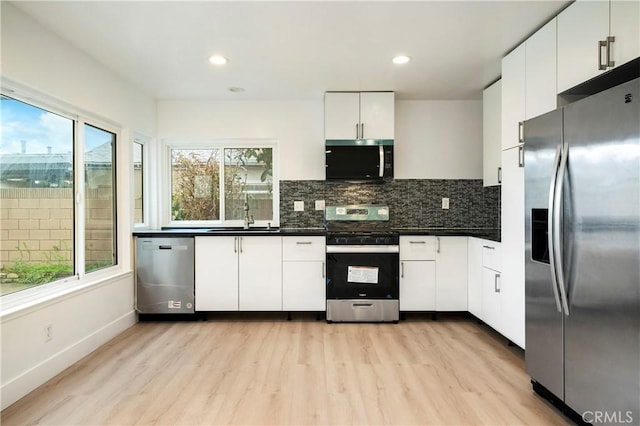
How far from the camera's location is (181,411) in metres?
2.02

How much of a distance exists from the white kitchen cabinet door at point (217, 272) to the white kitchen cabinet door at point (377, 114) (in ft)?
5.85

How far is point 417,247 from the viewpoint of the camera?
3.66 metres

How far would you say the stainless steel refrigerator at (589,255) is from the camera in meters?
1.51

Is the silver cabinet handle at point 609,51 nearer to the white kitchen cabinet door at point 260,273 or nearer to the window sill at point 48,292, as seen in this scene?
the white kitchen cabinet door at point 260,273

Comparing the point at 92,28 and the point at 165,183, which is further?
the point at 165,183

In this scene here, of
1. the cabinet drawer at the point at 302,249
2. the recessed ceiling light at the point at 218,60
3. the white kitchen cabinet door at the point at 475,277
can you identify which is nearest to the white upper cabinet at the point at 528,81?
the white kitchen cabinet door at the point at 475,277

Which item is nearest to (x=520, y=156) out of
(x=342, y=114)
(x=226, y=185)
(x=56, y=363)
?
(x=342, y=114)

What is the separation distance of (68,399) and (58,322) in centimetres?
60

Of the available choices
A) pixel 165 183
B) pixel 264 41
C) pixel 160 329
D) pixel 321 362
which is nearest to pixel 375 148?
pixel 264 41

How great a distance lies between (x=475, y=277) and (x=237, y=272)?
233 centimetres

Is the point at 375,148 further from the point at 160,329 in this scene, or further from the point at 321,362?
the point at 160,329

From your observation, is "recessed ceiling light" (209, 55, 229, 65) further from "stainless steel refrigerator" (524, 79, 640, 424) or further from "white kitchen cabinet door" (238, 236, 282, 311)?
"stainless steel refrigerator" (524, 79, 640, 424)
